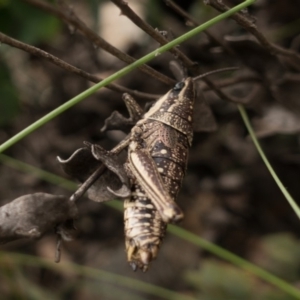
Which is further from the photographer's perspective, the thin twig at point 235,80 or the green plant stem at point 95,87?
the thin twig at point 235,80

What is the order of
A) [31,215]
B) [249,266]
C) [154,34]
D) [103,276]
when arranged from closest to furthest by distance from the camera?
[31,215], [154,34], [249,266], [103,276]

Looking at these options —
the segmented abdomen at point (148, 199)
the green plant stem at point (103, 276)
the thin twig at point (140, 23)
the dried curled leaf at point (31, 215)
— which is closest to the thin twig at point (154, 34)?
the thin twig at point (140, 23)

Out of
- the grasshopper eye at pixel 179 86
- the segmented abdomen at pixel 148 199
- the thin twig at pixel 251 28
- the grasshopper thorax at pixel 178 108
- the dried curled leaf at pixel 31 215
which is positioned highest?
the thin twig at pixel 251 28

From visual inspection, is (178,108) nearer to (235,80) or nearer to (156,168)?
(156,168)

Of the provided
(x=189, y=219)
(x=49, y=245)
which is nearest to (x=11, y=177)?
(x=49, y=245)

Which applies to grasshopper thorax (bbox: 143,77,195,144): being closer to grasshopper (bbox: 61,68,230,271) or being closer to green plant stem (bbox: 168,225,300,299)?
grasshopper (bbox: 61,68,230,271)

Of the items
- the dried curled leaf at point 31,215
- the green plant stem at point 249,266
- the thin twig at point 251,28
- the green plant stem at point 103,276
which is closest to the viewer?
the dried curled leaf at point 31,215

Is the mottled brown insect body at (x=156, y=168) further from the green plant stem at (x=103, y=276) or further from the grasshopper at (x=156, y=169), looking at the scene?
the green plant stem at (x=103, y=276)

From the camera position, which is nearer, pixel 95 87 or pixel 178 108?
pixel 95 87

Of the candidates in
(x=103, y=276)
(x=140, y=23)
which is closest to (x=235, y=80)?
(x=140, y=23)
